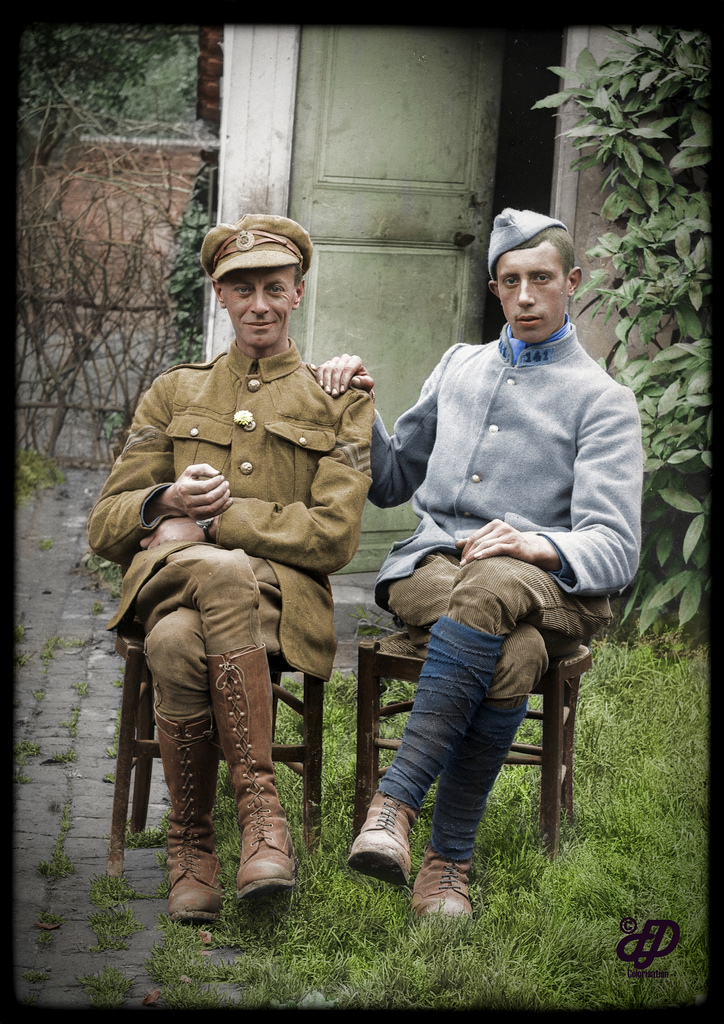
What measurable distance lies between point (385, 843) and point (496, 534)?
0.85m

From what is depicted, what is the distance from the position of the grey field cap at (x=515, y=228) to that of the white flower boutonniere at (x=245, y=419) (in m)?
0.83

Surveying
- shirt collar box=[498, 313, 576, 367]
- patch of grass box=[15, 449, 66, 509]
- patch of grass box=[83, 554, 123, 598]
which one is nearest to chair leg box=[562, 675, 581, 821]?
shirt collar box=[498, 313, 576, 367]

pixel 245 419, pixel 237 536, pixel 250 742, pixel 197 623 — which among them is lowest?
pixel 250 742

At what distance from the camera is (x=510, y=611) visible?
9.62 ft

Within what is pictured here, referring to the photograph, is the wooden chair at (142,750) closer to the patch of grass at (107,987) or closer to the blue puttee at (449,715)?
the blue puttee at (449,715)

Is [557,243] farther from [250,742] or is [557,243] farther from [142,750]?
[142,750]

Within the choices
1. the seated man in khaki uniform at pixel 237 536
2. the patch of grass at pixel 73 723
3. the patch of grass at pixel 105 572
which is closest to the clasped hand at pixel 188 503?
the seated man in khaki uniform at pixel 237 536

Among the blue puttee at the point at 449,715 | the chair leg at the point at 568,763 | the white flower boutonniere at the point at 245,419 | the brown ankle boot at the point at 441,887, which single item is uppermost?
the white flower boutonniere at the point at 245,419

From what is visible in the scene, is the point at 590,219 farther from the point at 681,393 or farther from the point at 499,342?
the point at 499,342

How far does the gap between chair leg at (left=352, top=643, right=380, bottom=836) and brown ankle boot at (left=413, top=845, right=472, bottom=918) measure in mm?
293

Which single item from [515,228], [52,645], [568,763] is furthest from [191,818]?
[52,645]

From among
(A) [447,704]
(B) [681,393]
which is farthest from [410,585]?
(B) [681,393]

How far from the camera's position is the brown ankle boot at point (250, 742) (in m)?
2.93

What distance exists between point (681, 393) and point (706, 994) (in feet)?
8.94
